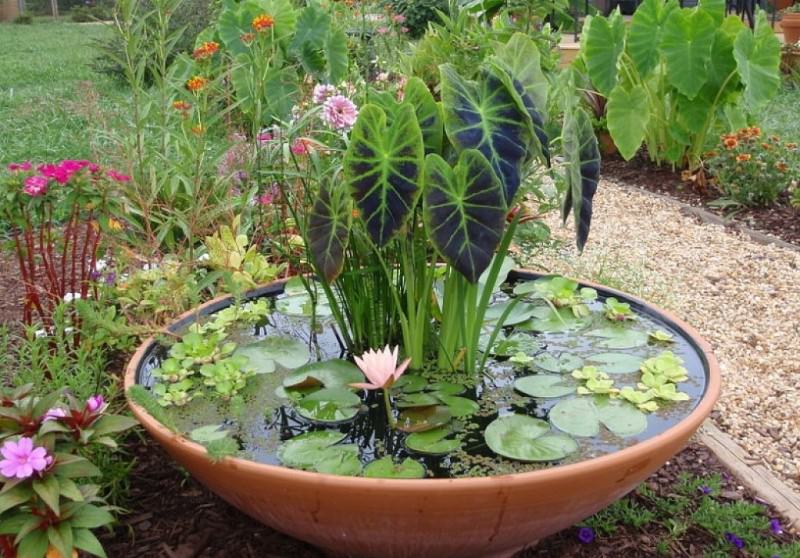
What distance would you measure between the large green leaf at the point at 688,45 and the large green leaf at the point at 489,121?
348cm

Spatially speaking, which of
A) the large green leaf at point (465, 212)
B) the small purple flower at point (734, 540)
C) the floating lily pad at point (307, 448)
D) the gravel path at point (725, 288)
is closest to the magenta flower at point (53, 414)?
the floating lily pad at point (307, 448)

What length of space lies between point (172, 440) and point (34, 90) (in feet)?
24.4

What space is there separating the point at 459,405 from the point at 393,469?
28cm

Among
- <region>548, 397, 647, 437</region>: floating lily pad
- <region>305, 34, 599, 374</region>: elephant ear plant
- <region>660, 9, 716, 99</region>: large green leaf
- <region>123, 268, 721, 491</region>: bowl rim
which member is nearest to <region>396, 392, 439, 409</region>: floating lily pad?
<region>305, 34, 599, 374</region>: elephant ear plant

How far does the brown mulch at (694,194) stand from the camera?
4391mm

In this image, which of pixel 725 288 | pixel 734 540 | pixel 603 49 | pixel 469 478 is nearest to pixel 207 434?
pixel 469 478

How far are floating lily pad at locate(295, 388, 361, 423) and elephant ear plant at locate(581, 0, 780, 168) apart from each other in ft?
11.3

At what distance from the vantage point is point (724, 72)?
488 centimetres

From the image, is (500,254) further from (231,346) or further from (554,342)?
(231,346)

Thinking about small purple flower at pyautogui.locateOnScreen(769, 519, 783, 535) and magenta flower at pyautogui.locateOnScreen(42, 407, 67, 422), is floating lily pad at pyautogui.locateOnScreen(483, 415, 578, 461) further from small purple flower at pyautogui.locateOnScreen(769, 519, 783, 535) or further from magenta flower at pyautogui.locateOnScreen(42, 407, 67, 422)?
magenta flower at pyautogui.locateOnScreen(42, 407, 67, 422)

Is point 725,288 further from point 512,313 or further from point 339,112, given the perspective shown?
point 339,112

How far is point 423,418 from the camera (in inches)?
70.6

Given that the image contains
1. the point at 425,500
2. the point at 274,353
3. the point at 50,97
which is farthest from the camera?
the point at 50,97

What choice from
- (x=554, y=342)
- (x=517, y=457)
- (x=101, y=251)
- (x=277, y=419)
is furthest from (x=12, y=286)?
(x=517, y=457)
